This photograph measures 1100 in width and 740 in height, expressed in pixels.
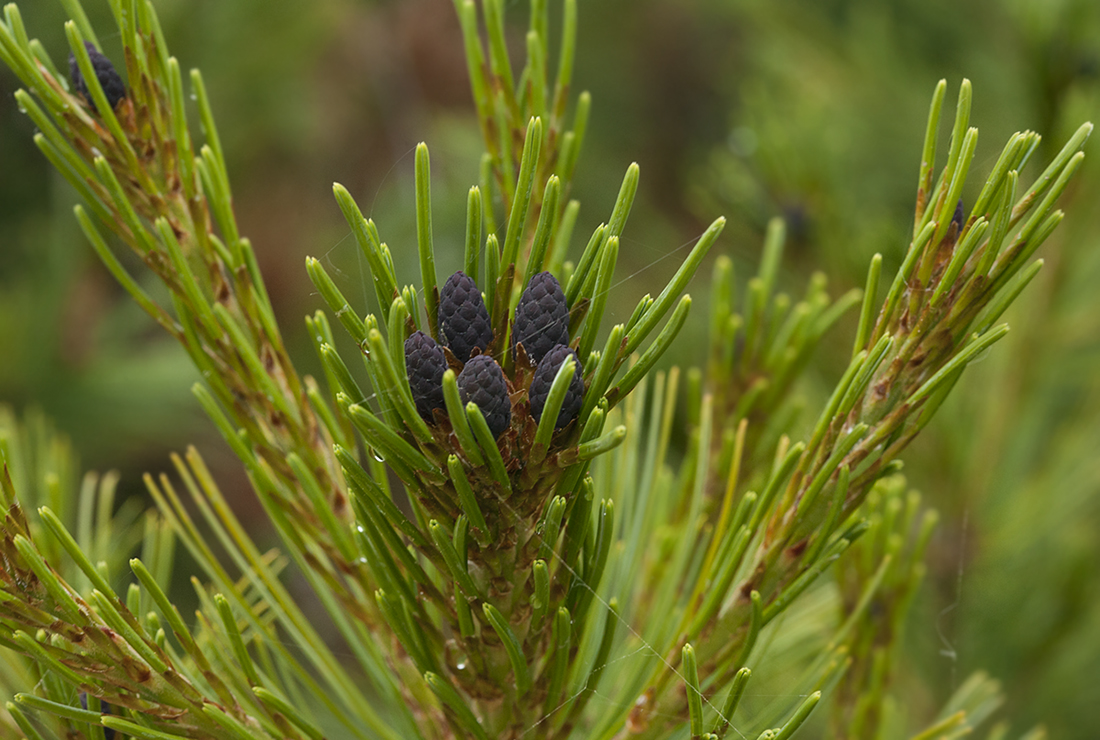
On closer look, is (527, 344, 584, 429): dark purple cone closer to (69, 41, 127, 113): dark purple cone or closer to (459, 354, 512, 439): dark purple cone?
(459, 354, 512, 439): dark purple cone

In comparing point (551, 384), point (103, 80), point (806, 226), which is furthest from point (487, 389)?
point (806, 226)

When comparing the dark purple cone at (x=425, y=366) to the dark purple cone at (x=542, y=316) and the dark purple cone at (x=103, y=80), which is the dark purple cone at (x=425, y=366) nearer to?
the dark purple cone at (x=542, y=316)

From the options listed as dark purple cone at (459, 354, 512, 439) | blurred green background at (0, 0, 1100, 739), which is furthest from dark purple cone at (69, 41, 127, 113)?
dark purple cone at (459, 354, 512, 439)

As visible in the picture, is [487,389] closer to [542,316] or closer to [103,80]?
[542,316]

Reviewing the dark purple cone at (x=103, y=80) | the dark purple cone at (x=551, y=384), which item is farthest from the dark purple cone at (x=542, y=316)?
the dark purple cone at (x=103, y=80)

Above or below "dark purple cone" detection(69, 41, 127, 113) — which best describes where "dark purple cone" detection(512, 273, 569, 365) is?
below

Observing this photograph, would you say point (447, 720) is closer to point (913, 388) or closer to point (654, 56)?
point (913, 388)
